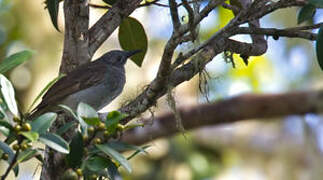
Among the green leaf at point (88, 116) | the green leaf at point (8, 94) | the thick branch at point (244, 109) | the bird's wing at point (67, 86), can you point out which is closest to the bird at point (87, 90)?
the bird's wing at point (67, 86)

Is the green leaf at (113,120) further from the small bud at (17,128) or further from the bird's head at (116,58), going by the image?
the bird's head at (116,58)

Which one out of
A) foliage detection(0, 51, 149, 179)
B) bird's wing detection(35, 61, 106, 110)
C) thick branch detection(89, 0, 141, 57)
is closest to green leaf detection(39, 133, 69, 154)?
foliage detection(0, 51, 149, 179)

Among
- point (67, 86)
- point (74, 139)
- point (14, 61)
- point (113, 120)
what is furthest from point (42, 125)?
point (67, 86)

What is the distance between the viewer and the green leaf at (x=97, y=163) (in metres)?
2.42

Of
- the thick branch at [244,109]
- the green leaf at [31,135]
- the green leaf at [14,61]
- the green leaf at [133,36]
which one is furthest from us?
the thick branch at [244,109]

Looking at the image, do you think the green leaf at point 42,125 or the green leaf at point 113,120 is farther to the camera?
the green leaf at point 113,120

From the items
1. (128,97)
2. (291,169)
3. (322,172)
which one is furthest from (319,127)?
(128,97)

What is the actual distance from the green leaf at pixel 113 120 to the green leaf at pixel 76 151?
110mm

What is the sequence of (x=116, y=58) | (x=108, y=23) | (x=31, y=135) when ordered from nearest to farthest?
A: 1. (x=31, y=135)
2. (x=108, y=23)
3. (x=116, y=58)

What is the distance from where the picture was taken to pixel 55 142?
222cm

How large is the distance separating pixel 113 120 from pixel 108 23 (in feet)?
3.21

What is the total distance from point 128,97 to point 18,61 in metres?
1.06

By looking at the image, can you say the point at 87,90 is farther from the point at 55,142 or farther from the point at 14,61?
the point at 55,142

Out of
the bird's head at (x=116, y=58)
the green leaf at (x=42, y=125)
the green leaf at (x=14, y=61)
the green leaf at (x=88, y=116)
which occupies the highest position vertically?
the green leaf at (x=14, y=61)
